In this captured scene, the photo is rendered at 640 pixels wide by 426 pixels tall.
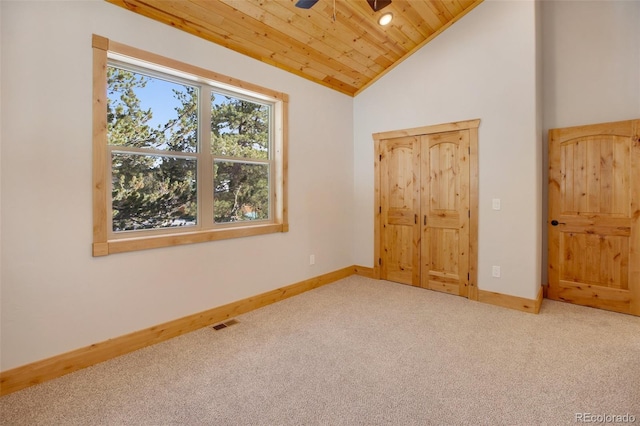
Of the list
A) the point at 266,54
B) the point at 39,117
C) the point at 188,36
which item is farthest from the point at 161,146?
the point at 266,54

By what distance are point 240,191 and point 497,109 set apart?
3.09 meters

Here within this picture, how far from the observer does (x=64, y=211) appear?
2.23 m

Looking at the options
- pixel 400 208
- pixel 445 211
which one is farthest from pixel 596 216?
pixel 400 208

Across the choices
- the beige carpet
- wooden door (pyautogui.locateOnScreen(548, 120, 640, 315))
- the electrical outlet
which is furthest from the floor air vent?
wooden door (pyautogui.locateOnScreen(548, 120, 640, 315))

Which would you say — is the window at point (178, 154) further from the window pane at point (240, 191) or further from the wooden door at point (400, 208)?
the wooden door at point (400, 208)

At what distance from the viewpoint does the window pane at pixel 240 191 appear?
3311 millimetres

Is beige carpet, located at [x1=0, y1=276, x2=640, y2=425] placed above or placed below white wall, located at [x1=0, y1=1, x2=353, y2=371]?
below

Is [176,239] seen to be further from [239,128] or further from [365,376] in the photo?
[365,376]

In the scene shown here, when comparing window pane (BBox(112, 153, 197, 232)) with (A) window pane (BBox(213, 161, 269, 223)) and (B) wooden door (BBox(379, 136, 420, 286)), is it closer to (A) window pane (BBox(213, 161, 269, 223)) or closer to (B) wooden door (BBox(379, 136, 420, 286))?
(A) window pane (BBox(213, 161, 269, 223))

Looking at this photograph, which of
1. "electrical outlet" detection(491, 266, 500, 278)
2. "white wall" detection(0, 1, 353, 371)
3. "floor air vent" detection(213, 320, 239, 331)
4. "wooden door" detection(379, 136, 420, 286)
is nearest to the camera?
"white wall" detection(0, 1, 353, 371)

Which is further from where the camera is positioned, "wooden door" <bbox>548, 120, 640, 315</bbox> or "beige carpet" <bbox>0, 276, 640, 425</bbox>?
"wooden door" <bbox>548, 120, 640, 315</bbox>

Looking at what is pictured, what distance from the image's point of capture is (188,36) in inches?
113

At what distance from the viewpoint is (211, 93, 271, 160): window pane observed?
3.28 m

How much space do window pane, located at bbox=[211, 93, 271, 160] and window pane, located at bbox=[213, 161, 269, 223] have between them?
143 millimetres
